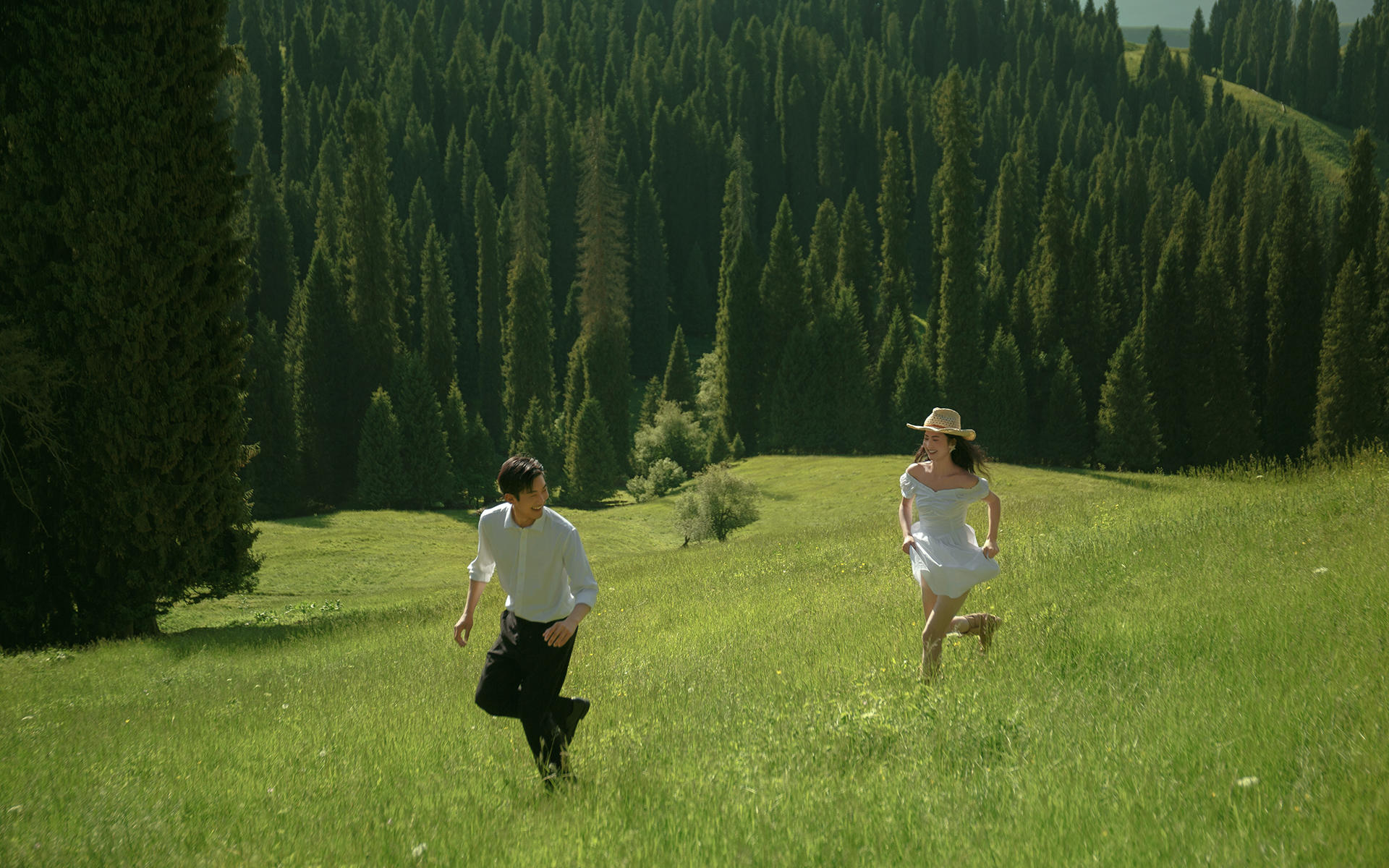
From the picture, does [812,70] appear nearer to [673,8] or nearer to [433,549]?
[673,8]

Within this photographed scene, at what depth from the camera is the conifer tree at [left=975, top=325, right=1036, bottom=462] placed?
69.1 m

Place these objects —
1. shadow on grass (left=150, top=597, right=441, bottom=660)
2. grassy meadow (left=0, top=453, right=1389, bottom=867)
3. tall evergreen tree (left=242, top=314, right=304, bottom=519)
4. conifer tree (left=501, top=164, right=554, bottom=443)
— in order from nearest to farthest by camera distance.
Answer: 1. grassy meadow (left=0, top=453, right=1389, bottom=867)
2. shadow on grass (left=150, top=597, right=441, bottom=660)
3. tall evergreen tree (left=242, top=314, right=304, bottom=519)
4. conifer tree (left=501, top=164, right=554, bottom=443)

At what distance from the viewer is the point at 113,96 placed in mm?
18766

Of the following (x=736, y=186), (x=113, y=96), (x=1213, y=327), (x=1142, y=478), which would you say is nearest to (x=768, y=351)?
(x=736, y=186)

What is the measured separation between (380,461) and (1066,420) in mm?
49513

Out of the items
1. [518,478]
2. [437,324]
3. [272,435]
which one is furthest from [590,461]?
[518,478]

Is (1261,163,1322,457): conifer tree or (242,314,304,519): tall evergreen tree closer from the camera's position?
(242,314,304,519): tall evergreen tree

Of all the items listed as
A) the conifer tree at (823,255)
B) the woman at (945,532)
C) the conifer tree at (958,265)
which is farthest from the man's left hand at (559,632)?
the conifer tree at (823,255)

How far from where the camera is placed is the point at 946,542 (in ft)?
23.8

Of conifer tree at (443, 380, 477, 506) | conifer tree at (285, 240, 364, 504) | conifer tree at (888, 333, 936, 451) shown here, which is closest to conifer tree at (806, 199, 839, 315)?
conifer tree at (888, 333, 936, 451)

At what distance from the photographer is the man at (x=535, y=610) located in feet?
18.8

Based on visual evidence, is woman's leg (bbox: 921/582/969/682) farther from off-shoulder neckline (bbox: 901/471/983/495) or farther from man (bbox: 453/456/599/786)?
man (bbox: 453/456/599/786)

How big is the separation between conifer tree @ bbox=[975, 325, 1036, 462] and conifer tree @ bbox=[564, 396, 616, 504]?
94.2ft

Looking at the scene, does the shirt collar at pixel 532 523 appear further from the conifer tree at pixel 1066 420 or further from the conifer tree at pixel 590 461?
the conifer tree at pixel 1066 420
